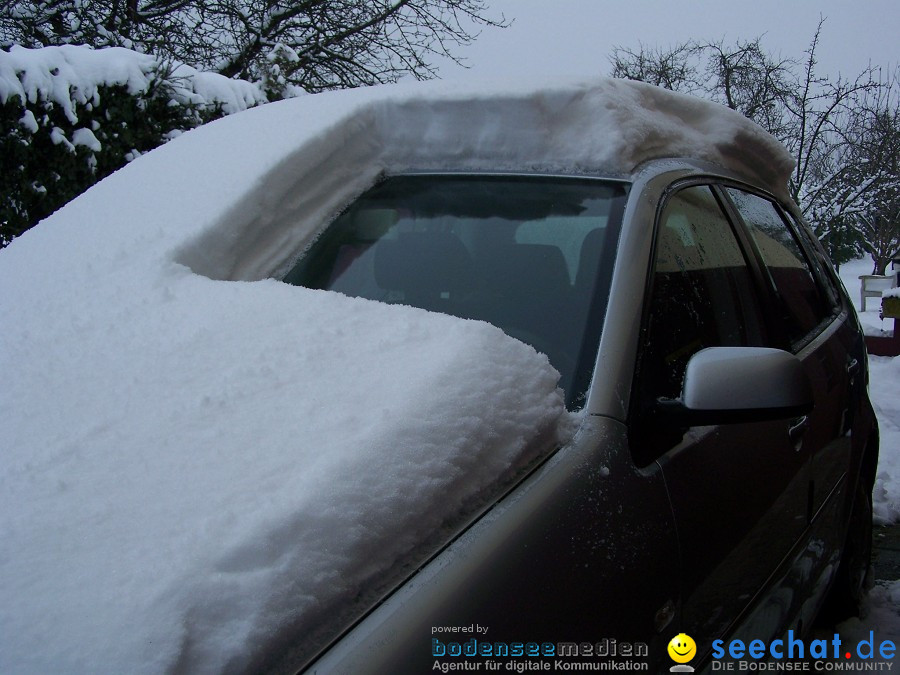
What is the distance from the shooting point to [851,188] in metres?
13.7

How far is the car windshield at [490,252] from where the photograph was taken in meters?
1.48

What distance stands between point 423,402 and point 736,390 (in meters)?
0.56

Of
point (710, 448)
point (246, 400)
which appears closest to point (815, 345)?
point (710, 448)

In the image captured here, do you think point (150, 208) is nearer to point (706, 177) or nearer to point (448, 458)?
point (448, 458)

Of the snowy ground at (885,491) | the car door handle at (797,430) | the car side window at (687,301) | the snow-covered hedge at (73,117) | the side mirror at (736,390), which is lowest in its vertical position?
the snowy ground at (885,491)

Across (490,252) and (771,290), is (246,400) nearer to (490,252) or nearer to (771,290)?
(490,252)

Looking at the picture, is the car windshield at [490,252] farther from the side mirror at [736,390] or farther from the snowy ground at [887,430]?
the snowy ground at [887,430]

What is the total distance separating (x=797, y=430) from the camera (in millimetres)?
1809

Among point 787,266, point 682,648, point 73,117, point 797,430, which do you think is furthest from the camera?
point 73,117

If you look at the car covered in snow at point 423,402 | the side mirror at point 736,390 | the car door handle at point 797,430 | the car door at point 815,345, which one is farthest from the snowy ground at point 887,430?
the side mirror at point 736,390

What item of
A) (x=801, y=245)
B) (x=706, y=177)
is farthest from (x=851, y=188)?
Result: (x=706, y=177)

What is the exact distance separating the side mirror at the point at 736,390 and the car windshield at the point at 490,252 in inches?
7.4

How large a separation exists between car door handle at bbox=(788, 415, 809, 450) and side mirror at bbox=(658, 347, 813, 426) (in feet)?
1.61

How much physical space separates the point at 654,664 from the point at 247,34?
10.8 metres
